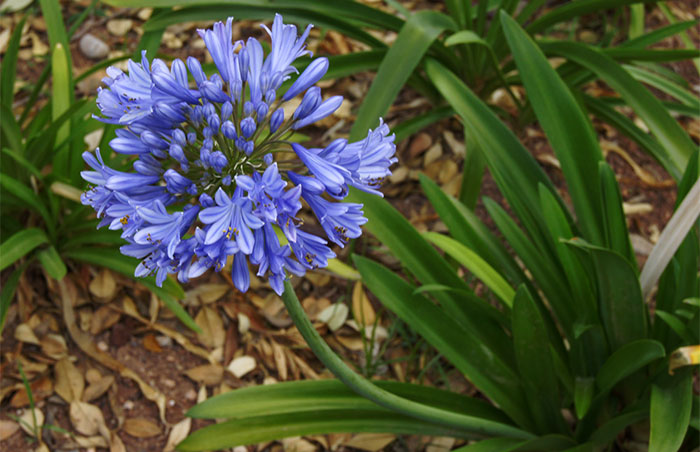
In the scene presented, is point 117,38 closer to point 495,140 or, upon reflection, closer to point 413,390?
point 495,140

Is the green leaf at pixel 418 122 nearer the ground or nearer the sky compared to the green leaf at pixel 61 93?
nearer the ground

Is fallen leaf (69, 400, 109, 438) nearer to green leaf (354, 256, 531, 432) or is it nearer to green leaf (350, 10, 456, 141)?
green leaf (354, 256, 531, 432)

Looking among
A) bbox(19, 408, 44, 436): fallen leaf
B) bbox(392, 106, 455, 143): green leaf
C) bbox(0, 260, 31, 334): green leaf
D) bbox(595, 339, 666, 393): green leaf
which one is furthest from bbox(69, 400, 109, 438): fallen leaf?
bbox(595, 339, 666, 393): green leaf

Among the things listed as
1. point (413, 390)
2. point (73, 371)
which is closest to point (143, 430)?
point (73, 371)

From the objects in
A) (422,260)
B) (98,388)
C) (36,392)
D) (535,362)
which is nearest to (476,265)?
(422,260)

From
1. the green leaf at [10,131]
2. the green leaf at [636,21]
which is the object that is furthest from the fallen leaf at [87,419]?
the green leaf at [636,21]

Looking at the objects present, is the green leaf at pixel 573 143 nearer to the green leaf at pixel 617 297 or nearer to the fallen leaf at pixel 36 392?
the green leaf at pixel 617 297
